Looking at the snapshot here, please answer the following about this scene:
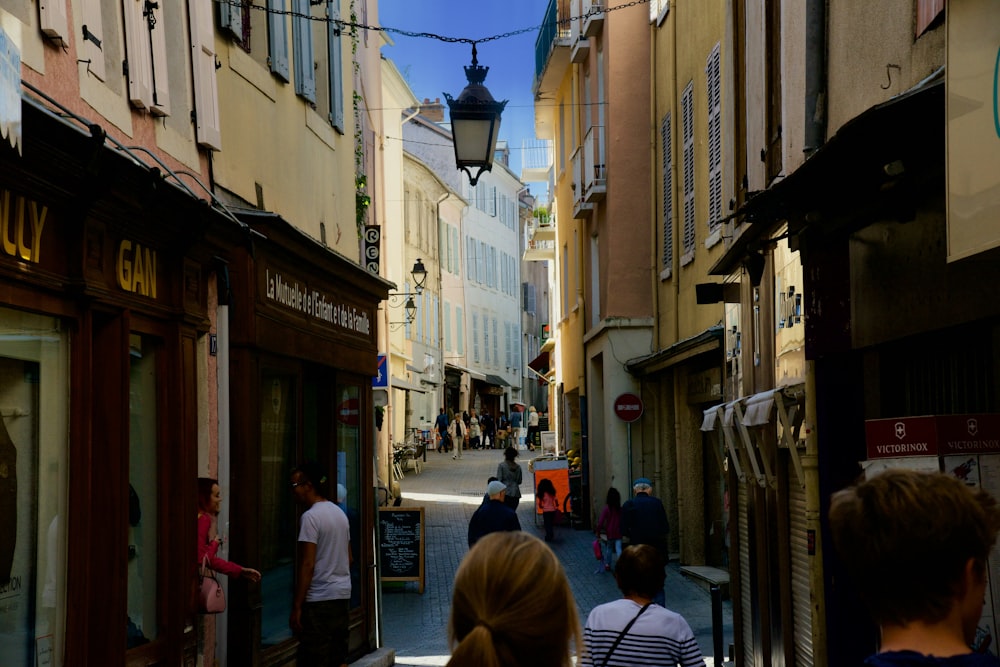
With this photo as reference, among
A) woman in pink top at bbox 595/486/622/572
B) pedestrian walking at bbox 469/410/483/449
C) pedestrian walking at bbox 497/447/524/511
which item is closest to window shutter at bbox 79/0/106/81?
woman in pink top at bbox 595/486/622/572

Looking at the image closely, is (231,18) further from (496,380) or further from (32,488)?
(496,380)

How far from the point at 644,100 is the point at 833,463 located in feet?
54.8

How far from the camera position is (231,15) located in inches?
439

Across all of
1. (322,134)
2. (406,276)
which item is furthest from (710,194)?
(406,276)

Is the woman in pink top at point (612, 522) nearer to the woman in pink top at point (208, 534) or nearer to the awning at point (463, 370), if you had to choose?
the woman in pink top at point (208, 534)

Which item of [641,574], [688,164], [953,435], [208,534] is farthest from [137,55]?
[688,164]

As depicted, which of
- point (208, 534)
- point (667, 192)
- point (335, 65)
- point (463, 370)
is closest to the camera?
point (208, 534)

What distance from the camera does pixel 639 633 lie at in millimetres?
6121

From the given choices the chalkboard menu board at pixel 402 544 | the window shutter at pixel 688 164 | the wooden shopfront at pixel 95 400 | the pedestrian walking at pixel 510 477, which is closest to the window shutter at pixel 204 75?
the wooden shopfront at pixel 95 400

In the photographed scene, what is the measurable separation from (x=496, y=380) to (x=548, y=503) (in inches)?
1681

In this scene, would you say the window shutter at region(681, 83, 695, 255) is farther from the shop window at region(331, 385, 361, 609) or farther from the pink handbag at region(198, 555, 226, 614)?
the pink handbag at region(198, 555, 226, 614)

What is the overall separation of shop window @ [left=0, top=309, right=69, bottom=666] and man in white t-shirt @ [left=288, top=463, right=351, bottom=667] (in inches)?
104

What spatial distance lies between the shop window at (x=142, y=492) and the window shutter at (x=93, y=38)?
5.27ft

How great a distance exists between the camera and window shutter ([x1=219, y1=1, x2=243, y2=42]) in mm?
10930
